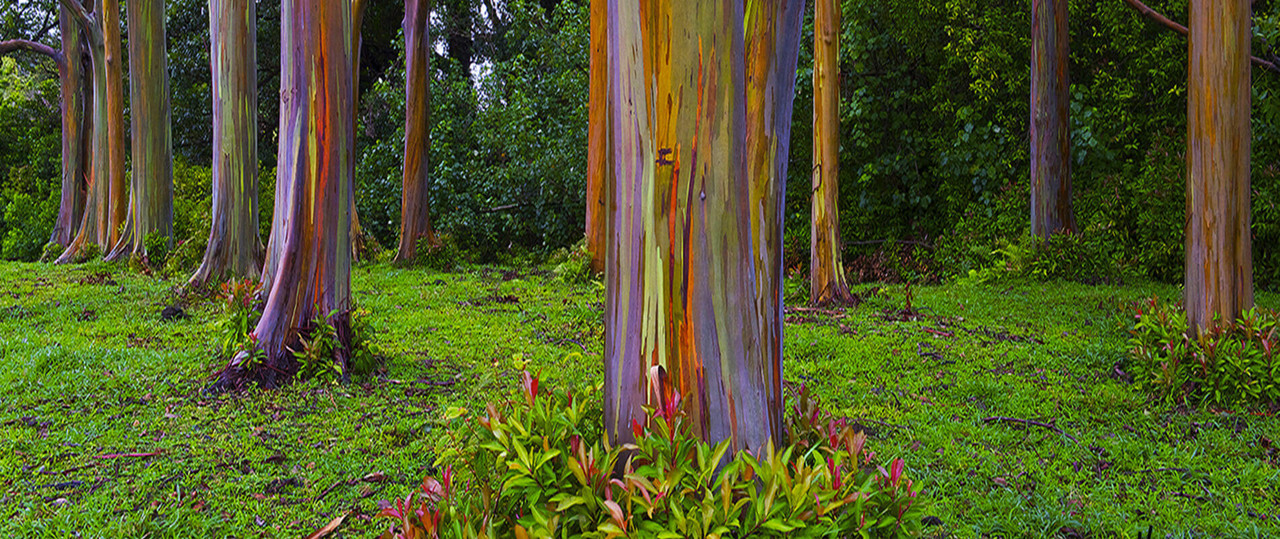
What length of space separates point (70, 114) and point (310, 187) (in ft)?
50.2

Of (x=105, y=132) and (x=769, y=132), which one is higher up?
(x=105, y=132)

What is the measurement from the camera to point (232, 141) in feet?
24.3

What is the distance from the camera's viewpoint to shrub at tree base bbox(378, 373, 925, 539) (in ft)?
6.28

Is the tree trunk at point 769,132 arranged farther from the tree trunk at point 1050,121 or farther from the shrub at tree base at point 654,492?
the tree trunk at point 1050,121

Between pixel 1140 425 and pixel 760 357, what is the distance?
311 centimetres

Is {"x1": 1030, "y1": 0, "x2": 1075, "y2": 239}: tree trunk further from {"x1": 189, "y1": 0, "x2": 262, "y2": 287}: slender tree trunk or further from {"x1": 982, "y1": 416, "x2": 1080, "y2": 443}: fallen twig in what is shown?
{"x1": 189, "y1": 0, "x2": 262, "y2": 287}: slender tree trunk

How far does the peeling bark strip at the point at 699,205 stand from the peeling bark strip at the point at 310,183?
2.94 m

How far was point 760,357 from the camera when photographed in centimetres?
233

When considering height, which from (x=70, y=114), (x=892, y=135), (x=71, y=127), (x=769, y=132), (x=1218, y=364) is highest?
(x=70, y=114)

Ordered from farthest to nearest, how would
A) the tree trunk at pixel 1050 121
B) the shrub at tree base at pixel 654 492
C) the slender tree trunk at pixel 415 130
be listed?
the slender tree trunk at pixel 415 130 → the tree trunk at pixel 1050 121 → the shrub at tree base at pixel 654 492

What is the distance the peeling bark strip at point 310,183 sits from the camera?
14.9ft

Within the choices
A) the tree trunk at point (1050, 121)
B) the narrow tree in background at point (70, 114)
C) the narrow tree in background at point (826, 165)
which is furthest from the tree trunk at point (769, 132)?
the narrow tree in background at point (70, 114)

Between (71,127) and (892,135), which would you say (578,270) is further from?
(71,127)

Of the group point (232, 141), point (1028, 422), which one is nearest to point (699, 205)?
point (1028, 422)
